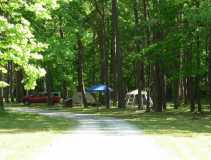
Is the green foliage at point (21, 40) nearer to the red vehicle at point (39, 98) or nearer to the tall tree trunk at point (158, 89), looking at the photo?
the tall tree trunk at point (158, 89)

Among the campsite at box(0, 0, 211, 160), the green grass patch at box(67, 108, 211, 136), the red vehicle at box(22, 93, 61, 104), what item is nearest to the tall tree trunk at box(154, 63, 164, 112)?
the campsite at box(0, 0, 211, 160)

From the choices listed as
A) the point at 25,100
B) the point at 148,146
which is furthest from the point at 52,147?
the point at 25,100

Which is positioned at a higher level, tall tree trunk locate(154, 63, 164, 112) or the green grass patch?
tall tree trunk locate(154, 63, 164, 112)

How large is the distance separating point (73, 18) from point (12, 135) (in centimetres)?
2313

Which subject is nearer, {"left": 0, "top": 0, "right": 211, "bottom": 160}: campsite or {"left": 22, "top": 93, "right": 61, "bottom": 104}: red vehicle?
{"left": 0, "top": 0, "right": 211, "bottom": 160}: campsite

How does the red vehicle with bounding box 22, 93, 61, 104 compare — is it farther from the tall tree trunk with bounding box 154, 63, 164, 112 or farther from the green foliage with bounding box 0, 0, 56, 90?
the green foliage with bounding box 0, 0, 56, 90

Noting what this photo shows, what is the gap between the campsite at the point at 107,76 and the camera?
15.9 metres

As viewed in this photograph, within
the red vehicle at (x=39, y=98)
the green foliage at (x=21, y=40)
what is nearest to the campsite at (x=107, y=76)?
the green foliage at (x=21, y=40)

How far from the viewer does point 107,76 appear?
56.5 meters

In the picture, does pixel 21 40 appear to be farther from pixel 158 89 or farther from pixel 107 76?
pixel 107 76

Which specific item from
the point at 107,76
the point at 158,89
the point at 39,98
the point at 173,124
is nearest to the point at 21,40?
the point at 173,124

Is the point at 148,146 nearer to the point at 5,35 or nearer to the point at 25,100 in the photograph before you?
the point at 5,35

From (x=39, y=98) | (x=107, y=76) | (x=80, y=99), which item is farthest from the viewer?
(x=39, y=98)

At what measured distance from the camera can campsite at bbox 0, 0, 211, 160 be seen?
1592 cm
